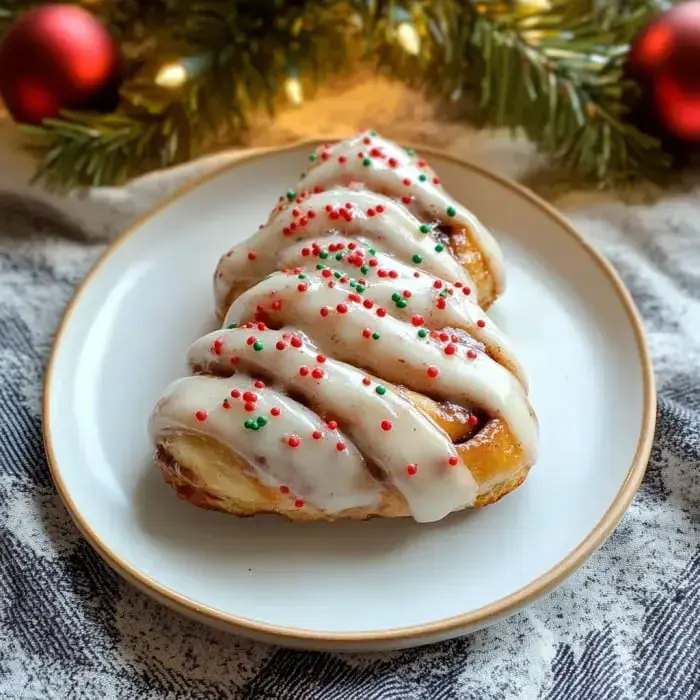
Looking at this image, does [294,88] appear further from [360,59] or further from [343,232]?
[343,232]

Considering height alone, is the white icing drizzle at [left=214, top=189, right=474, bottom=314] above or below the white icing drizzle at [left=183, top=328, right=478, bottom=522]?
above

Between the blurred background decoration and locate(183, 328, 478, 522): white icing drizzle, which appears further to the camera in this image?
the blurred background decoration

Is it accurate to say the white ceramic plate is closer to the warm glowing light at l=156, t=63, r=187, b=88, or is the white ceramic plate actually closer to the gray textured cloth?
the gray textured cloth

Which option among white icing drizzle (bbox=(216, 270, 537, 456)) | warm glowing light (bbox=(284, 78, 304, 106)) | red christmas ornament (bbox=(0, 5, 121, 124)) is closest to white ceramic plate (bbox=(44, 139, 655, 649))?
white icing drizzle (bbox=(216, 270, 537, 456))

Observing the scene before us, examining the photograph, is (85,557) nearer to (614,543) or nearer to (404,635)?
(404,635)

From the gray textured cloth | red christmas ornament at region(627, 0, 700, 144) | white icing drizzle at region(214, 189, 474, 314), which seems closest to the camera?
the gray textured cloth

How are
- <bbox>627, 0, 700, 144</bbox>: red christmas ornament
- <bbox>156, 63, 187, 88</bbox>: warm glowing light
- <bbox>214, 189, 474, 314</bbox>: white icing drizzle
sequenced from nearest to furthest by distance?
<bbox>214, 189, 474, 314</bbox>: white icing drizzle
<bbox>627, 0, 700, 144</bbox>: red christmas ornament
<bbox>156, 63, 187, 88</bbox>: warm glowing light

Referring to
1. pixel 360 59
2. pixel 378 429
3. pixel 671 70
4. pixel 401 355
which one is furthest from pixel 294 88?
pixel 378 429

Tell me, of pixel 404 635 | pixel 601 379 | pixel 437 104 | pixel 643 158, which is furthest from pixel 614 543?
pixel 437 104
